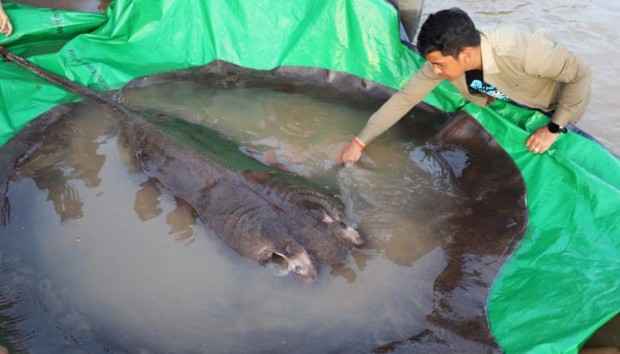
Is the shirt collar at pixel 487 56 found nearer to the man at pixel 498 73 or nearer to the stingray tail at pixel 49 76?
the man at pixel 498 73

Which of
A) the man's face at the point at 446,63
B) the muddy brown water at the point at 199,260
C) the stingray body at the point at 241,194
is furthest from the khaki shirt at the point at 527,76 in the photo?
the stingray body at the point at 241,194

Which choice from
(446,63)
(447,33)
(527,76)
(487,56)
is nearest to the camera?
(447,33)

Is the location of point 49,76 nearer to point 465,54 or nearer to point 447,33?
point 447,33

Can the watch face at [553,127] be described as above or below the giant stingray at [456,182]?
above

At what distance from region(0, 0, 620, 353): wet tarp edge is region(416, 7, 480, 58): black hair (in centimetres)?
105

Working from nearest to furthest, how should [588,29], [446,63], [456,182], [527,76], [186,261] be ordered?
[446,63] < [186,261] < [527,76] < [456,182] < [588,29]

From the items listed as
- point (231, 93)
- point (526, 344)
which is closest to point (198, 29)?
point (231, 93)

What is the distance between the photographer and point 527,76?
3688 mm

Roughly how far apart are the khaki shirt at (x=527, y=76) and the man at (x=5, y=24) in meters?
3.76

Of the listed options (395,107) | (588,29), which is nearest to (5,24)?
(395,107)

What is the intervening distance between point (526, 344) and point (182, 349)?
6.73 ft

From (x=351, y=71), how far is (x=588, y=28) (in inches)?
185

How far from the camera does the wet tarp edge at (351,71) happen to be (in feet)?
9.73

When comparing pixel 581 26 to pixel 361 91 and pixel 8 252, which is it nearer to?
pixel 361 91
